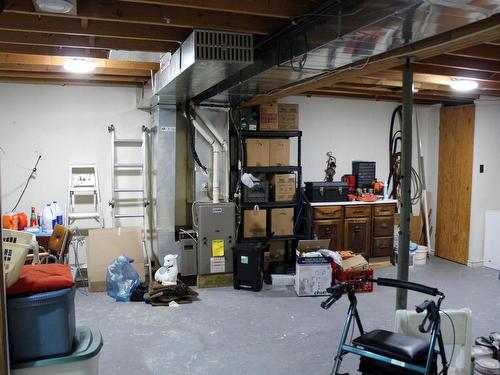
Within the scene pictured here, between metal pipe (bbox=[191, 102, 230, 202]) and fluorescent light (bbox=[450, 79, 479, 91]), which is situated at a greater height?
fluorescent light (bbox=[450, 79, 479, 91])

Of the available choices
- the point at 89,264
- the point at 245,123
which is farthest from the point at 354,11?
the point at 89,264

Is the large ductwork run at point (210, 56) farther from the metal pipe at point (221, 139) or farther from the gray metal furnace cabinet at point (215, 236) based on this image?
the gray metal furnace cabinet at point (215, 236)

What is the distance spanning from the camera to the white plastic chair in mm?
2535

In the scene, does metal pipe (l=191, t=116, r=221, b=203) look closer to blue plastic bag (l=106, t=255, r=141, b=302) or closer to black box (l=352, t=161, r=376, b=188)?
blue plastic bag (l=106, t=255, r=141, b=302)

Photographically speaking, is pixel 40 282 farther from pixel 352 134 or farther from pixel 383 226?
pixel 352 134

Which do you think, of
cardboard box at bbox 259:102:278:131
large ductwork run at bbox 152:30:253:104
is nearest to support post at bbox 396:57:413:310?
large ductwork run at bbox 152:30:253:104

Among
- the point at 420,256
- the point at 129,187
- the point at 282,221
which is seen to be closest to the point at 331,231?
the point at 282,221

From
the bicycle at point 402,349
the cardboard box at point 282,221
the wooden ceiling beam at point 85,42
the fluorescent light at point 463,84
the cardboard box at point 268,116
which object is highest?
the wooden ceiling beam at point 85,42

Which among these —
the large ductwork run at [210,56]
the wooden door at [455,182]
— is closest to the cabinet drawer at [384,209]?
the wooden door at [455,182]

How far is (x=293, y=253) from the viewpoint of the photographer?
577cm

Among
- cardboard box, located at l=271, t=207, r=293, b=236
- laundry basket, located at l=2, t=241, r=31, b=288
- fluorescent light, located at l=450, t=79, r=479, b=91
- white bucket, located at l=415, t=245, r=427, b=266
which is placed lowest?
white bucket, located at l=415, t=245, r=427, b=266

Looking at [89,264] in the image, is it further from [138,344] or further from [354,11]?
[354,11]

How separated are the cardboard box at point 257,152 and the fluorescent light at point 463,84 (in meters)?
2.18

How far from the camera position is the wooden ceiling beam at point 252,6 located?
2.49 meters
